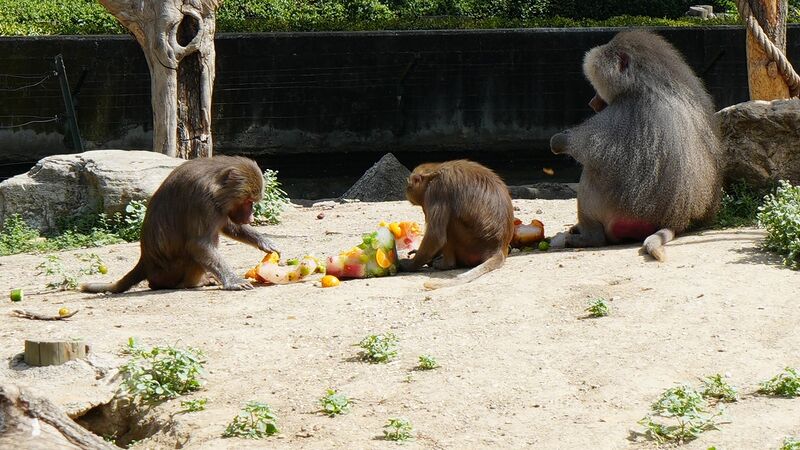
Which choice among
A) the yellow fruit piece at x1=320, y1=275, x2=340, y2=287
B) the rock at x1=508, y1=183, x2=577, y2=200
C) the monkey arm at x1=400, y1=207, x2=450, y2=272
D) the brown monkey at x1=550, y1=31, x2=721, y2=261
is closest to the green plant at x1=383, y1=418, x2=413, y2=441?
the yellow fruit piece at x1=320, y1=275, x2=340, y2=287

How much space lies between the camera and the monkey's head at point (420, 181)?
30.9ft

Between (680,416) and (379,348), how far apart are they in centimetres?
206

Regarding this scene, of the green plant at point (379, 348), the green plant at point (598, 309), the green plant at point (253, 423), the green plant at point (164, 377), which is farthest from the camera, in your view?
the green plant at point (598, 309)

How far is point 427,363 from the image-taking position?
6.91 metres

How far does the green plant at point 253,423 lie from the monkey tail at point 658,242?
401cm

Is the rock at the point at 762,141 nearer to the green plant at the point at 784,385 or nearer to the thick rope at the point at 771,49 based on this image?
the thick rope at the point at 771,49

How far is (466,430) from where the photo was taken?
6078mm

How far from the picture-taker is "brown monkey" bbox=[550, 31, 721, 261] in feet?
31.8

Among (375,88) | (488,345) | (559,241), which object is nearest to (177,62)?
(559,241)

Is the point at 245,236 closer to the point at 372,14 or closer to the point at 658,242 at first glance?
the point at 658,242

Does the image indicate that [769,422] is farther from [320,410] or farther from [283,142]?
[283,142]

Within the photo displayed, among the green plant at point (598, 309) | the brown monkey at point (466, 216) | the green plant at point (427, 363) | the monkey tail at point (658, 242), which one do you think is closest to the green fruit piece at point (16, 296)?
the brown monkey at point (466, 216)

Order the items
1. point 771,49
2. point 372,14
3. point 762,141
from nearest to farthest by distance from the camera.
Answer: point 762,141, point 771,49, point 372,14

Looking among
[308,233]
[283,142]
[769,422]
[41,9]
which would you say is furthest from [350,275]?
[41,9]
